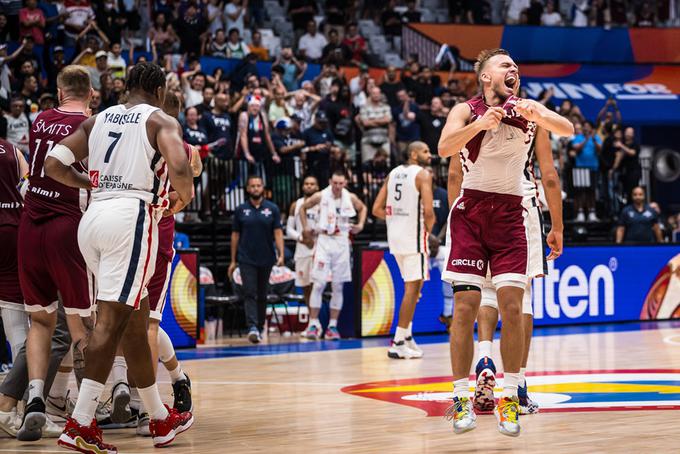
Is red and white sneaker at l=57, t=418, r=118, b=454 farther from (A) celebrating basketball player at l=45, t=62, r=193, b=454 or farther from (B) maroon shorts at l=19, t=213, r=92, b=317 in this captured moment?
(B) maroon shorts at l=19, t=213, r=92, b=317

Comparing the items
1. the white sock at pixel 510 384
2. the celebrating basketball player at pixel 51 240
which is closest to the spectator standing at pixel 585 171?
the white sock at pixel 510 384

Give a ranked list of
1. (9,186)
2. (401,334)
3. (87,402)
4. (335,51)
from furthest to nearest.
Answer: (335,51), (401,334), (9,186), (87,402)

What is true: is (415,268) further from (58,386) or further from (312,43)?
(312,43)

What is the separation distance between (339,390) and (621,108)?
18152mm

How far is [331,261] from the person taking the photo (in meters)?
15.3

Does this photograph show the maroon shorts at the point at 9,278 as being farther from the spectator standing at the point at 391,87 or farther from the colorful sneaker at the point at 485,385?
the spectator standing at the point at 391,87

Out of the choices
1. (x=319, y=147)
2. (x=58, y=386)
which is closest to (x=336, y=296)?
(x=319, y=147)

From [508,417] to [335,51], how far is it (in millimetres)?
15700

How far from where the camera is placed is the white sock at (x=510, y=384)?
7023mm

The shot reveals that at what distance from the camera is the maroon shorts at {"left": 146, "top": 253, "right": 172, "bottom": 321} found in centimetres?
762

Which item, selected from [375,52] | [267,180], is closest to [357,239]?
[267,180]

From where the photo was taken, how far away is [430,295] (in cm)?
1596

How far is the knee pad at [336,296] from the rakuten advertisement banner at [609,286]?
9.84 ft

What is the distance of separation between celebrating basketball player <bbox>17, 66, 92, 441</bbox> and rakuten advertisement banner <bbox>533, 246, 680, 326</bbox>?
32.8ft
